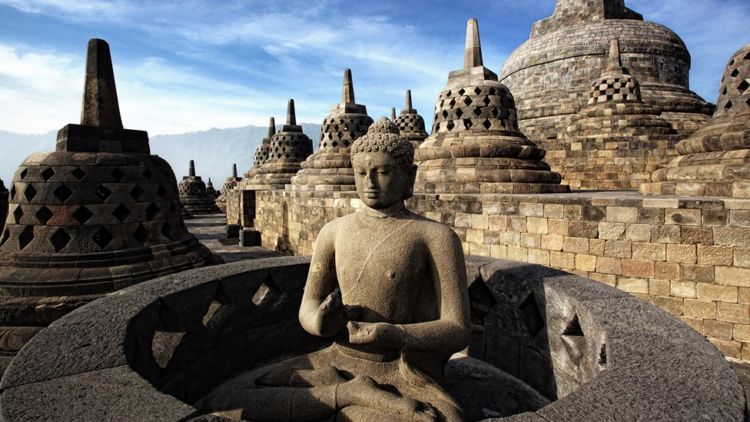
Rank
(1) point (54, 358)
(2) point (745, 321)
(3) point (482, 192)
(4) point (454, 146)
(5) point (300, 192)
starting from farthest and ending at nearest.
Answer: (5) point (300, 192), (4) point (454, 146), (3) point (482, 192), (2) point (745, 321), (1) point (54, 358)

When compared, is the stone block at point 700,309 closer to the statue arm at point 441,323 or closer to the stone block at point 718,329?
the stone block at point 718,329

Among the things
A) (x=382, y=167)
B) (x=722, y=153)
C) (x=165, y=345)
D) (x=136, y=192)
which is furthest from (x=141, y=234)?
(x=722, y=153)

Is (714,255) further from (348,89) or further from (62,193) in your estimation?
(348,89)

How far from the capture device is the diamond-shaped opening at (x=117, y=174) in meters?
4.74

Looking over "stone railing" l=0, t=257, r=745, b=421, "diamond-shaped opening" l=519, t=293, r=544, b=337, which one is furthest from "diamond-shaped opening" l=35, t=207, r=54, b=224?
"diamond-shaped opening" l=519, t=293, r=544, b=337

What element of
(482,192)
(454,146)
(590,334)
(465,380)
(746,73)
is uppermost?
(746,73)

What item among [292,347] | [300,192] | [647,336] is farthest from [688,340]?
[300,192]

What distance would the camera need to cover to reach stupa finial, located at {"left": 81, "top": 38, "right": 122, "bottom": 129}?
485 cm

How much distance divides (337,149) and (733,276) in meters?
9.35

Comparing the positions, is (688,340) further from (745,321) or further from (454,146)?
(454,146)

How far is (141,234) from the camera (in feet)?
16.2

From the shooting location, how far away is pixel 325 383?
228 centimetres

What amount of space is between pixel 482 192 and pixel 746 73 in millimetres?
4601

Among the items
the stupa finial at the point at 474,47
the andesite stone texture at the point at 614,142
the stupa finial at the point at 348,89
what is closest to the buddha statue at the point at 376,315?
the stupa finial at the point at 474,47
